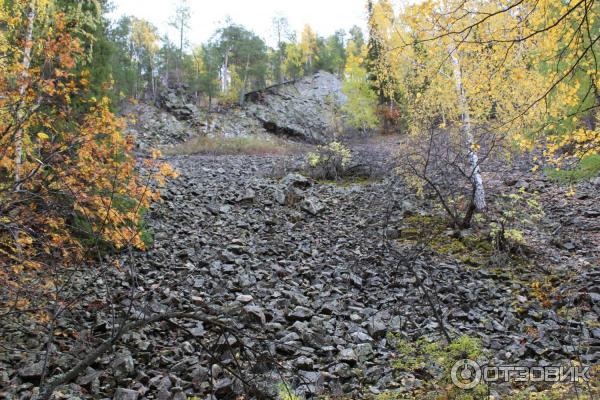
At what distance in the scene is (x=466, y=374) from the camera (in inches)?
163

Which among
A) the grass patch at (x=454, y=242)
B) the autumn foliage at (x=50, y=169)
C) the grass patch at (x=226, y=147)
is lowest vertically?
the grass patch at (x=454, y=242)

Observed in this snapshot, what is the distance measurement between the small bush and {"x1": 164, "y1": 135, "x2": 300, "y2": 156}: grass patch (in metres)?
8.44

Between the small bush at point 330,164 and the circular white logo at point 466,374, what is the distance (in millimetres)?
12087

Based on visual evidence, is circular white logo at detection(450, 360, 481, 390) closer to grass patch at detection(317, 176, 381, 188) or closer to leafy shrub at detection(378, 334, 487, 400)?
leafy shrub at detection(378, 334, 487, 400)

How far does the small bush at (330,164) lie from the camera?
638 inches

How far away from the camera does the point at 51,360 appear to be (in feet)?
15.1

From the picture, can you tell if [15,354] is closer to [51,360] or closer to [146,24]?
[51,360]

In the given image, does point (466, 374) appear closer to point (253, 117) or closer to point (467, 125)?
point (467, 125)

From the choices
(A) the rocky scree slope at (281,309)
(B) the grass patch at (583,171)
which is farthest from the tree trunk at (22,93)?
(B) the grass patch at (583,171)

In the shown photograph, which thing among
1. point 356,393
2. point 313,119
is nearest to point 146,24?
point 313,119

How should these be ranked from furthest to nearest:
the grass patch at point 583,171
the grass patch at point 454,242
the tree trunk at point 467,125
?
the tree trunk at point 467,125 → the grass patch at point 583,171 → the grass patch at point 454,242

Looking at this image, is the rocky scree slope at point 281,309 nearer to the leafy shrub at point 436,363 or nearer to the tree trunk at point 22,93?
the leafy shrub at point 436,363

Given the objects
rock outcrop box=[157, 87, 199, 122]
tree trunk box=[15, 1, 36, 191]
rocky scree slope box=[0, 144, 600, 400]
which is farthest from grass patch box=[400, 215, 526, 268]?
rock outcrop box=[157, 87, 199, 122]

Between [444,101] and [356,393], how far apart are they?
9931 mm
